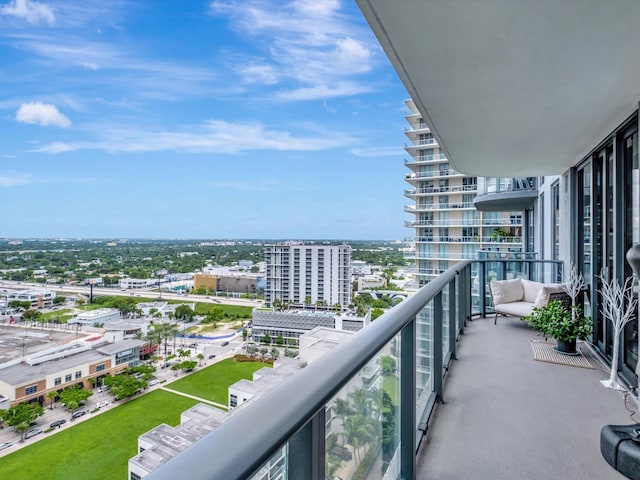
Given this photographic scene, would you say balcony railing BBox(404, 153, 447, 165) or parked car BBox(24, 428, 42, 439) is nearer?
parked car BBox(24, 428, 42, 439)

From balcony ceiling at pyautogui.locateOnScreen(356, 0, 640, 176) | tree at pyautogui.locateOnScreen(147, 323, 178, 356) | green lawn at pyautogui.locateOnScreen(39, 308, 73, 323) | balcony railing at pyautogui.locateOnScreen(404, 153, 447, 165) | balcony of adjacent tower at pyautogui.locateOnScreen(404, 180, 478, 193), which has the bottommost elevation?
tree at pyautogui.locateOnScreen(147, 323, 178, 356)

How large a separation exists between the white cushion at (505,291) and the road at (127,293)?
388 cm

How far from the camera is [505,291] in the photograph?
6.39m

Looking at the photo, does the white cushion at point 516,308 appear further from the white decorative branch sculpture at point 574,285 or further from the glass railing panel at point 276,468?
the glass railing panel at point 276,468

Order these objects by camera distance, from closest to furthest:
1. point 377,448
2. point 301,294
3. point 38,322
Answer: point 377,448, point 38,322, point 301,294

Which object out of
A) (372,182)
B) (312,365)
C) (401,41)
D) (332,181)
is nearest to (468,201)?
(372,182)

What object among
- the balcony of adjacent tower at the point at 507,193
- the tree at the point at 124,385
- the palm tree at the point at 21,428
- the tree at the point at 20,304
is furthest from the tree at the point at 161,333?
the balcony of adjacent tower at the point at 507,193

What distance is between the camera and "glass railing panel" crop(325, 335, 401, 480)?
113 cm

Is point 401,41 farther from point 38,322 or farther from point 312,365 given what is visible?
point 38,322

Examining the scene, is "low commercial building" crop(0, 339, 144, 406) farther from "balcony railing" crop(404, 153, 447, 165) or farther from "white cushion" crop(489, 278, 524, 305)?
"balcony railing" crop(404, 153, 447, 165)

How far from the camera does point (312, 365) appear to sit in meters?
0.96

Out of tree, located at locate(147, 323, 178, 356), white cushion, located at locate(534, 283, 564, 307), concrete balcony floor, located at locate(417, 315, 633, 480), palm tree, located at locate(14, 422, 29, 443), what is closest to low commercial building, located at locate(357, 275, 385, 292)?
white cushion, located at locate(534, 283, 564, 307)

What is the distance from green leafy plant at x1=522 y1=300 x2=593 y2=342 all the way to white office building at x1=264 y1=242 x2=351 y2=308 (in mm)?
3207

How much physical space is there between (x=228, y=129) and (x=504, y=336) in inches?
678
